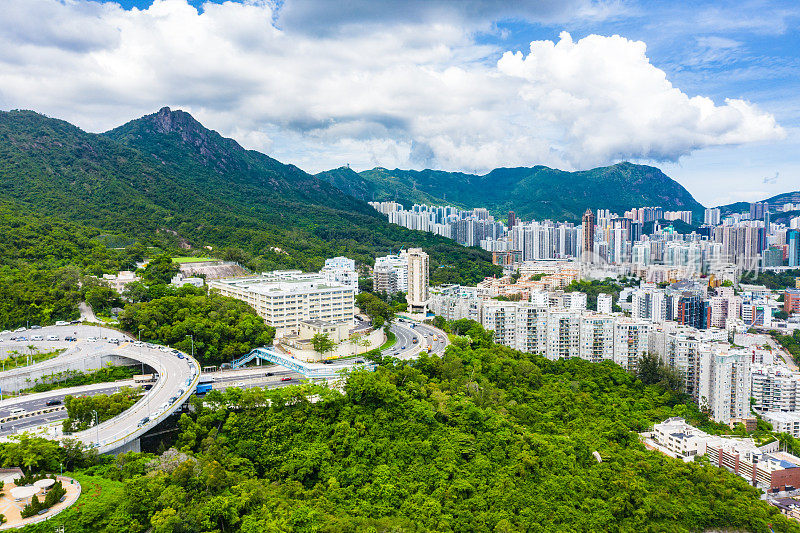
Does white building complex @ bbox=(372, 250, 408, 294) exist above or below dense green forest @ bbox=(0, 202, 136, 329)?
A: below

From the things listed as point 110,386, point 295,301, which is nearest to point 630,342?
point 295,301

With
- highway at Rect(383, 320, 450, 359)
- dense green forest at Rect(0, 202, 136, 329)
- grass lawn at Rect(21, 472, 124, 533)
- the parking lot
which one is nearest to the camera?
grass lawn at Rect(21, 472, 124, 533)

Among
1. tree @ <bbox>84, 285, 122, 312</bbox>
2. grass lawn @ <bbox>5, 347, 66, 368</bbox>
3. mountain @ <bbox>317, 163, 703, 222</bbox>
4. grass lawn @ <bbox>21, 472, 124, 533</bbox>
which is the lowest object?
grass lawn @ <bbox>21, 472, 124, 533</bbox>

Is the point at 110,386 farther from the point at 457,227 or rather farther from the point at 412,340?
the point at 457,227

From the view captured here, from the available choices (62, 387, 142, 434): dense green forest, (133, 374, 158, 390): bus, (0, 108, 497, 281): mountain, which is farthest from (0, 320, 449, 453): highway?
(0, 108, 497, 281): mountain

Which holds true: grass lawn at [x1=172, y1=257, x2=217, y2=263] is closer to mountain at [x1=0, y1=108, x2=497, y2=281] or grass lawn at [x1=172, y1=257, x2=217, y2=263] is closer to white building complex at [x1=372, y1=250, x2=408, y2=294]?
mountain at [x1=0, y1=108, x2=497, y2=281]

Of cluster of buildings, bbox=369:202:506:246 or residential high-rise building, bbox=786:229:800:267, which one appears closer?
residential high-rise building, bbox=786:229:800:267

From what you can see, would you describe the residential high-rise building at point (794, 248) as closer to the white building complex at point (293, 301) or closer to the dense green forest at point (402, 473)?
the dense green forest at point (402, 473)

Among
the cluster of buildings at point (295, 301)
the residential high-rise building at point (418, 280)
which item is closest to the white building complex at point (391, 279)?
the residential high-rise building at point (418, 280)
